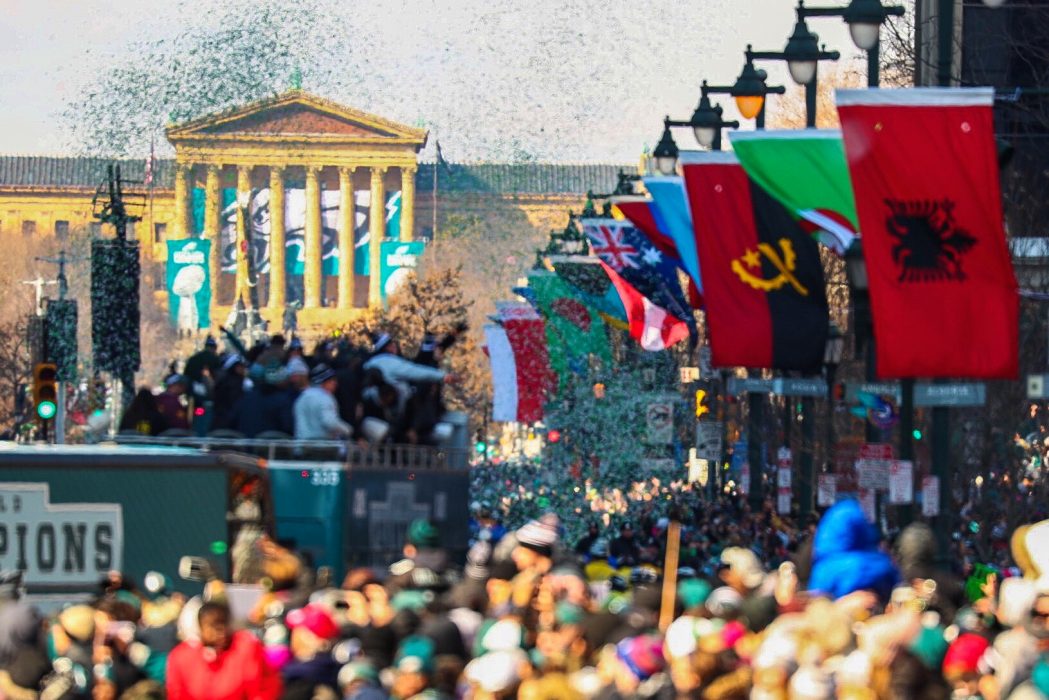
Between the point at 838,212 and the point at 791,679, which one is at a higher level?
the point at 838,212

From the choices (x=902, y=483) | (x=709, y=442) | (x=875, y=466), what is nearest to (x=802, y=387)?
(x=875, y=466)

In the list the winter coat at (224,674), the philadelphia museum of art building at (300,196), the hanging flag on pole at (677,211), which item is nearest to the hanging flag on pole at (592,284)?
the hanging flag on pole at (677,211)

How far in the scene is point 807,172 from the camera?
90.0ft

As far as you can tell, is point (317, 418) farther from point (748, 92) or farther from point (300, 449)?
point (748, 92)

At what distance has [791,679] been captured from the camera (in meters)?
14.0

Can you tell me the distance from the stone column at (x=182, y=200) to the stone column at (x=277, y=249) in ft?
15.6

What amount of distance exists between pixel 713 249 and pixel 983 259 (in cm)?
771

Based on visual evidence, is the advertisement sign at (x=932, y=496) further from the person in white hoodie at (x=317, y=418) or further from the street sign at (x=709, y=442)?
the street sign at (x=709, y=442)

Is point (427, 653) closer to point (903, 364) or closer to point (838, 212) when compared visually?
point (903, 364)

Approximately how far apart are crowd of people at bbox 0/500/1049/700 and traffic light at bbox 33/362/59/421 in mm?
16488

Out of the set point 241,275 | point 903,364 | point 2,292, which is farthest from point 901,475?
point 241,275

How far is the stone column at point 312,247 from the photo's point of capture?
172 metres

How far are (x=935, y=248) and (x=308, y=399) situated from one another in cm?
761

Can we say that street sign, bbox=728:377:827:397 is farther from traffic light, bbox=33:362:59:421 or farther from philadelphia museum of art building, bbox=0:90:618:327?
philadelphia museum of art building, bbox=0:90:618:327
